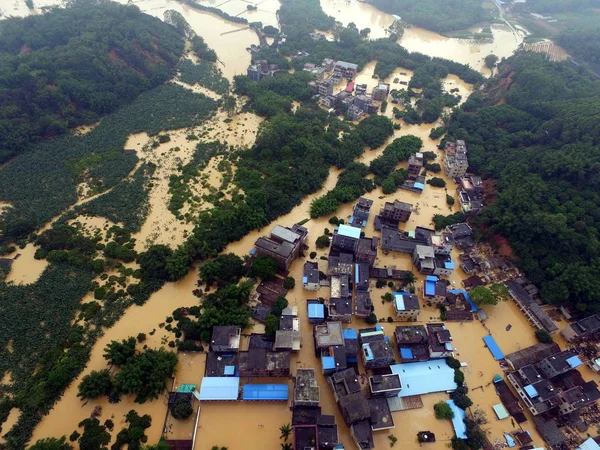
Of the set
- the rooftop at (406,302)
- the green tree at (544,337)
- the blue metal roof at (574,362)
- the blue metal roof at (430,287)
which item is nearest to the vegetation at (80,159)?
the rooftop at (406,302)

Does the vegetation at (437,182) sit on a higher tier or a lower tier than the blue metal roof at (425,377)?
higher

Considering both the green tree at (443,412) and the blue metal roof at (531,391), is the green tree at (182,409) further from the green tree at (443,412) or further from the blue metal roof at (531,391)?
the blue metal roof at (531,391)

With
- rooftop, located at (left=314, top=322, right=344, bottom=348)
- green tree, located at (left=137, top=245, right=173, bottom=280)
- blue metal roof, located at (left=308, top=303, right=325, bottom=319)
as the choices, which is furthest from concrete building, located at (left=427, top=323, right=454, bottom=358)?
A: green tree, located at (left=137, top=245, right=173, bottom=280)

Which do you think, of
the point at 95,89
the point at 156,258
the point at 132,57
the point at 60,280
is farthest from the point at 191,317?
the point at 132,57

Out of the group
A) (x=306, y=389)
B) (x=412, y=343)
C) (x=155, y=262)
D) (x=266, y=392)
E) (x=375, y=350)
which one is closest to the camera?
(x=306, y=389)

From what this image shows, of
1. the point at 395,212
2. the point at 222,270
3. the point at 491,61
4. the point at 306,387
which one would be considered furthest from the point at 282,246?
the point at 491,61

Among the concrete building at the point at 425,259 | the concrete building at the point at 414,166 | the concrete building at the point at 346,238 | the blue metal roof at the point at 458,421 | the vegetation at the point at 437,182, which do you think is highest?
the concrete building at the point at 414,166

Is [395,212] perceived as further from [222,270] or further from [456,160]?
[222,270]
